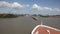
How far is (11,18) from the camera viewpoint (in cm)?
165

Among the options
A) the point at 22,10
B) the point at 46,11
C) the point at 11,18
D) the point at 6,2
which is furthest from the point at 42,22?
the point at 6,2

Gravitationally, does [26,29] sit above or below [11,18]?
below

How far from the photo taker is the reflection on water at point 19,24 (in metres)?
1.61

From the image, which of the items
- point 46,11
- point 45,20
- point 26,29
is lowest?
point 26,29

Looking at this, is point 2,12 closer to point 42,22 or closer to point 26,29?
point 26,29

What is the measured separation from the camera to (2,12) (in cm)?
161

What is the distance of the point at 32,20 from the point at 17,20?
19 cm

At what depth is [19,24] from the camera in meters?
1.64

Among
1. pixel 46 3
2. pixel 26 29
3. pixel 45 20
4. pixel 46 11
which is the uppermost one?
pixel 46 3

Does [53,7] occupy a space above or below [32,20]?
above

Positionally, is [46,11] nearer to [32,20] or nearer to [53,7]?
[53,7]

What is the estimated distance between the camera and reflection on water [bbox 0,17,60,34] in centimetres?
161

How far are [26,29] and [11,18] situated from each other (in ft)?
0.78

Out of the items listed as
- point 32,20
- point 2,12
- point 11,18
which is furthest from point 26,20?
point 2,12
